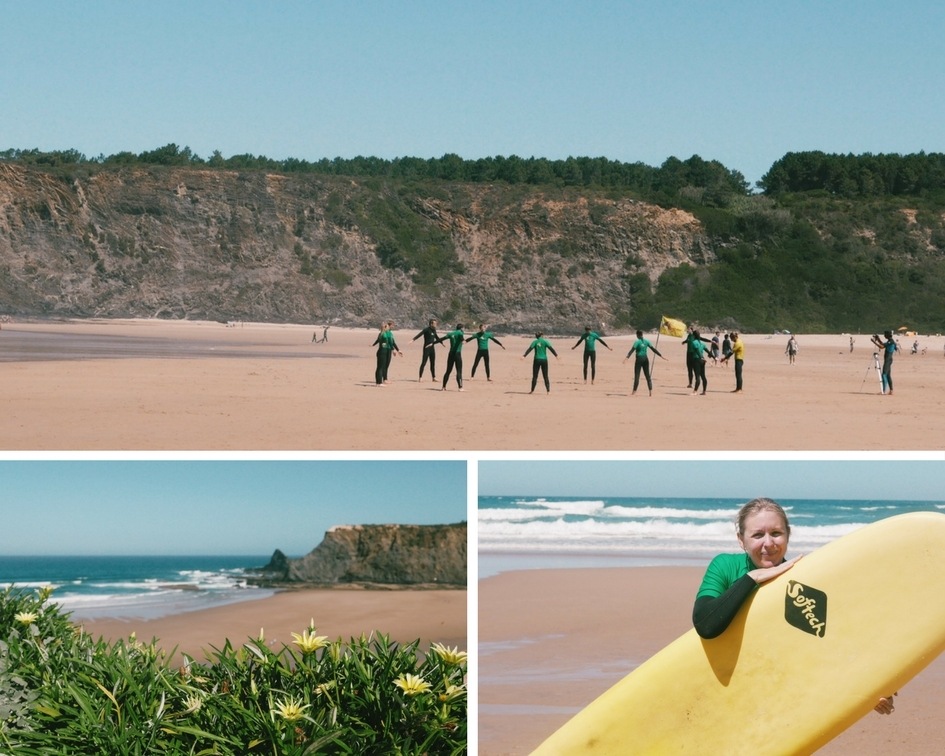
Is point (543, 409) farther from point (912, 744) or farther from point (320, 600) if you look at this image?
point (912, 744)

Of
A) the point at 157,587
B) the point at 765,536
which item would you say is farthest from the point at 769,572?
the point at 157,587

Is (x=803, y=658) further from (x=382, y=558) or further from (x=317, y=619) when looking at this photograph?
(x=317, y=619)

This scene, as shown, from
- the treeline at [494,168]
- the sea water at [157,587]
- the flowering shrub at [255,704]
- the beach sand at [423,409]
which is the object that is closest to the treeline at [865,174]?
the treeline at [494,168]

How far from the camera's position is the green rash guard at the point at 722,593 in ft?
10.5

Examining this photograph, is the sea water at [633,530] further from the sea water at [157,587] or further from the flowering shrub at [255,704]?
the sea water at [157,587]

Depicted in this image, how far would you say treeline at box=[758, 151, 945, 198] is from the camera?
110875 mm

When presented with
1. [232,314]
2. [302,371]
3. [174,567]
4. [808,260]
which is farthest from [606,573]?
[808,260]

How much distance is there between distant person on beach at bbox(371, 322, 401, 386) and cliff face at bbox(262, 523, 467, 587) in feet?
30.2

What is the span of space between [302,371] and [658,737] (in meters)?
26.0

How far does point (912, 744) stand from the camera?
4875 millimetres

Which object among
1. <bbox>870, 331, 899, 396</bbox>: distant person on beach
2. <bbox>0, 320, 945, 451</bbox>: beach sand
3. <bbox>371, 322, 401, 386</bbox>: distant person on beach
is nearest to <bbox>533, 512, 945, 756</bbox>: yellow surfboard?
<bbox>0, 320, 945, 451</bbox>: beach sand

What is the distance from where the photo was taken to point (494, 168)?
120 metres

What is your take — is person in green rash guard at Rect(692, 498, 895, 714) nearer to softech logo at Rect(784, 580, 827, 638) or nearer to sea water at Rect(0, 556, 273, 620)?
softech logo at Rect(784, 580, 827, 638)

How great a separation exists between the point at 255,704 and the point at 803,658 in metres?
2.20
